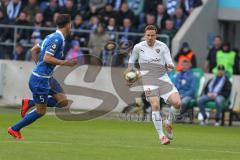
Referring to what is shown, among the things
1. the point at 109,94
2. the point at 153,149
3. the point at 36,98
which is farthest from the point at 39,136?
the point at 109,94

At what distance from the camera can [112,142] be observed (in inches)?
668

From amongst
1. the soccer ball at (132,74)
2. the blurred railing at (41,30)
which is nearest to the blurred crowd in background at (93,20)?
the blurred railing at (41,30)

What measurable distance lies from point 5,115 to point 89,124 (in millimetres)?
2729

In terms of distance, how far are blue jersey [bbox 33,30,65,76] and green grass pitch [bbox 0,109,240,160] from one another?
4.09 ft

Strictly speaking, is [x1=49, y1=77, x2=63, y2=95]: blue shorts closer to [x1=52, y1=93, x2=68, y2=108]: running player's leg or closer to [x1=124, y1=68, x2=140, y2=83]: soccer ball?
[x1=52, y1=93, x2=68, y2=108]: running player's leg

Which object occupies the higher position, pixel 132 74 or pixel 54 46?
pixel 54 46

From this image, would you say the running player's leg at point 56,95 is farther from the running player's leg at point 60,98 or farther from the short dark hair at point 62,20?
the short dark hair at point 62,20

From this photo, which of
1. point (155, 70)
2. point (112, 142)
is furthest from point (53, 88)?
point (155, 70)

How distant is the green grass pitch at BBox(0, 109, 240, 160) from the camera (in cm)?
1429

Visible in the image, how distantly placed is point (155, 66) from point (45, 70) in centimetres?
234

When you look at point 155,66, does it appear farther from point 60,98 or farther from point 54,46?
point 54,46

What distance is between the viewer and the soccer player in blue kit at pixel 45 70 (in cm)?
1639

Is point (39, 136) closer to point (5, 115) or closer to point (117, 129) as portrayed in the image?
point (117, 129)

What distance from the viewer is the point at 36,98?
54.6 ft
